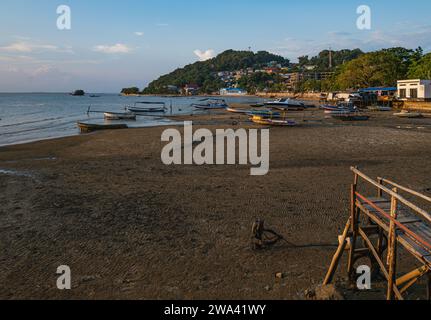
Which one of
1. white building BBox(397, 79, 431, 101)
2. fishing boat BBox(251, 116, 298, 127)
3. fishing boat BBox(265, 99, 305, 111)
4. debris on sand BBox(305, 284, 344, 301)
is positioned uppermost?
white building BBox(397, 79, 431, 101)

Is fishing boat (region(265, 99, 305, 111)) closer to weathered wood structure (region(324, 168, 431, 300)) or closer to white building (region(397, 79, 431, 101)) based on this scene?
white building (region(397, 79, 431, 101))

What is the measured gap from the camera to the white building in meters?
54.7

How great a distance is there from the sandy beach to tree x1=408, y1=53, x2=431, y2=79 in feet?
194

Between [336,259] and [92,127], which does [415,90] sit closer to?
[92,127]

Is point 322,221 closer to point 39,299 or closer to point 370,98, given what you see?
point 39,299

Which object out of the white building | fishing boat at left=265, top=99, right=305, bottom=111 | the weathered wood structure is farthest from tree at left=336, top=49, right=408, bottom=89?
the weathered wood structure

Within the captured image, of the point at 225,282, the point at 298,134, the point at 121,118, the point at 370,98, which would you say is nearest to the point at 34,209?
the point at 225,282

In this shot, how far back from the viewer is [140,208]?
1120cm

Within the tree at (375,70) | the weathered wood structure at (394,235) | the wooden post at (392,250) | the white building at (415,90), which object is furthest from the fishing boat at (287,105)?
the wooden post at (392,250)

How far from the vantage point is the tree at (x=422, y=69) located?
225ft

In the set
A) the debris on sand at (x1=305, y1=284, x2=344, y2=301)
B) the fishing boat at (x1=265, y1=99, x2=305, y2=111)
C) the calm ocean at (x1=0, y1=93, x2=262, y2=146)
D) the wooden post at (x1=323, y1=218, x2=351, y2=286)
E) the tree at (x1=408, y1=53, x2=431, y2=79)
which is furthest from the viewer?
the tree at (x1=408, y1=53, x2=431, y2=79)

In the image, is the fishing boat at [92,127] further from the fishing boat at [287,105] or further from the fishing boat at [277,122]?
the fishing boat at [287,105]

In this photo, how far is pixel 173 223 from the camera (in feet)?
32.6

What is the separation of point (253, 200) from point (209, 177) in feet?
12.0
